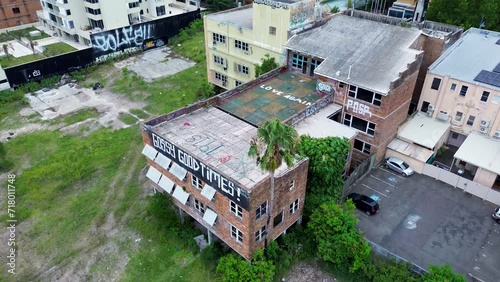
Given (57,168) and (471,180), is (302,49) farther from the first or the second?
(57,168)

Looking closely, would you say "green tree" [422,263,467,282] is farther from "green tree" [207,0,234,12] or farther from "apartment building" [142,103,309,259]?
"green tree" [207,0,234,12]

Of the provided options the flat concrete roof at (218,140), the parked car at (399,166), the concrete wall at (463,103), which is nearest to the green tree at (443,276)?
the flat concrete roof at (218,140)

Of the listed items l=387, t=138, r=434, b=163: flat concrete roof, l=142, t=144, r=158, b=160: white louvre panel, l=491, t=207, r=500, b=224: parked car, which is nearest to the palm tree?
l=142, t=144, r=158, b=160: white louvre panel

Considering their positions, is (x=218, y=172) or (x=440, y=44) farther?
(x=440, y=44)

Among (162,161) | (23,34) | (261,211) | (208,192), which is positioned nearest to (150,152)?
(162,161)

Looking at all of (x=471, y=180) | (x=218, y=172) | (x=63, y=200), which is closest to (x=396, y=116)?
(x=471, y=180)

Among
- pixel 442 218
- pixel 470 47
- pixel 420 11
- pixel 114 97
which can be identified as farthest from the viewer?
pixel 420 11
